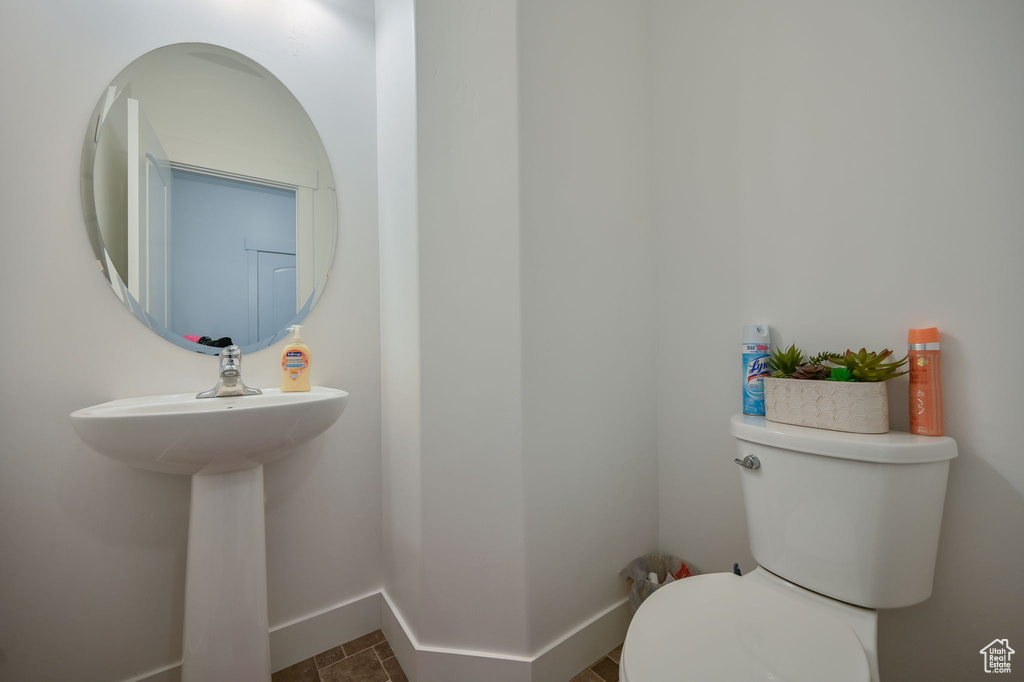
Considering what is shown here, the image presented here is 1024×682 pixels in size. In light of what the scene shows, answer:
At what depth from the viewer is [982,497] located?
865 millimetres

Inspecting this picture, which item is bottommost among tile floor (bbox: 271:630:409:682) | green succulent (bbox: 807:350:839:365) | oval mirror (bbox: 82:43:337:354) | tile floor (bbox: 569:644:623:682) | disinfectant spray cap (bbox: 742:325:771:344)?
tile floor (bbox: 271:630:409:682)

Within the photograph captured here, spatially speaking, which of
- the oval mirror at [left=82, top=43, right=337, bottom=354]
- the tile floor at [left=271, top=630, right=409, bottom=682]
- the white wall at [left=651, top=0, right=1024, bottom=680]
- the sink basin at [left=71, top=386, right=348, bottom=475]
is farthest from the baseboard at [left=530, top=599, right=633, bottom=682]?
the oval mirror at [left=82, top=43, right=337, bottom=354]

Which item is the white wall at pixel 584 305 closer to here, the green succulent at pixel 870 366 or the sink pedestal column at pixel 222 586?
the green succulent at pixel 870 366

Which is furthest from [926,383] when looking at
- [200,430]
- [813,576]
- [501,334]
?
[200,430]

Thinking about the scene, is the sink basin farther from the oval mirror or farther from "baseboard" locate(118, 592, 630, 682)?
"baseboard" locate(118, 592, 630, 682)

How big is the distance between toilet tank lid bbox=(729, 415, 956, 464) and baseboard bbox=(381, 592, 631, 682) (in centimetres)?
74

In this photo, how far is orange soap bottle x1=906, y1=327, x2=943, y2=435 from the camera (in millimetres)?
856

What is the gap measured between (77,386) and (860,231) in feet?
6.42

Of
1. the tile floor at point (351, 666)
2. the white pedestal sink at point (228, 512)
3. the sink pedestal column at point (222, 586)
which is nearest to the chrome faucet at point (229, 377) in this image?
the white pedestal sink at point (228, 512)

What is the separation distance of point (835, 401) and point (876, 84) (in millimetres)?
744

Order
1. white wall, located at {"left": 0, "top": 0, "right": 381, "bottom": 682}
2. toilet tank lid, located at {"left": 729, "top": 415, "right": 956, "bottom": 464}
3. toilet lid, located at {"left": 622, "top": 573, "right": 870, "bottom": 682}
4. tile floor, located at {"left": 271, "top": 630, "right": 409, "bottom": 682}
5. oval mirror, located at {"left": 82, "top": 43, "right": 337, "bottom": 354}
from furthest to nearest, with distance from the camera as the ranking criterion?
tile floor, located at {"left": 271, "top": 630, "right": 409, "bottom": 682} → oval mirror, located at {"left": 82, "top": 43, "right": 337, "bottom": 354} → white wall, located at {"left": 0, "top": 0, "right": 381, "bottom": 682} → toilet tank lid, located at {"left": 729, "top": 415, "right": 956, "bottom": 464} → toilet lid, located at {"left": 622, "top": 573, "right": 870, "bottom": 682}

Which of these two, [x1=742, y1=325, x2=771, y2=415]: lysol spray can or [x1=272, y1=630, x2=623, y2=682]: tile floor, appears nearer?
[x1=742, y1=325, x2=771, y2=415]: lysol spray can

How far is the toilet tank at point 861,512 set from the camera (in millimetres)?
794

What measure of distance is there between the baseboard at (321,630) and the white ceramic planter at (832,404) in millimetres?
1383
